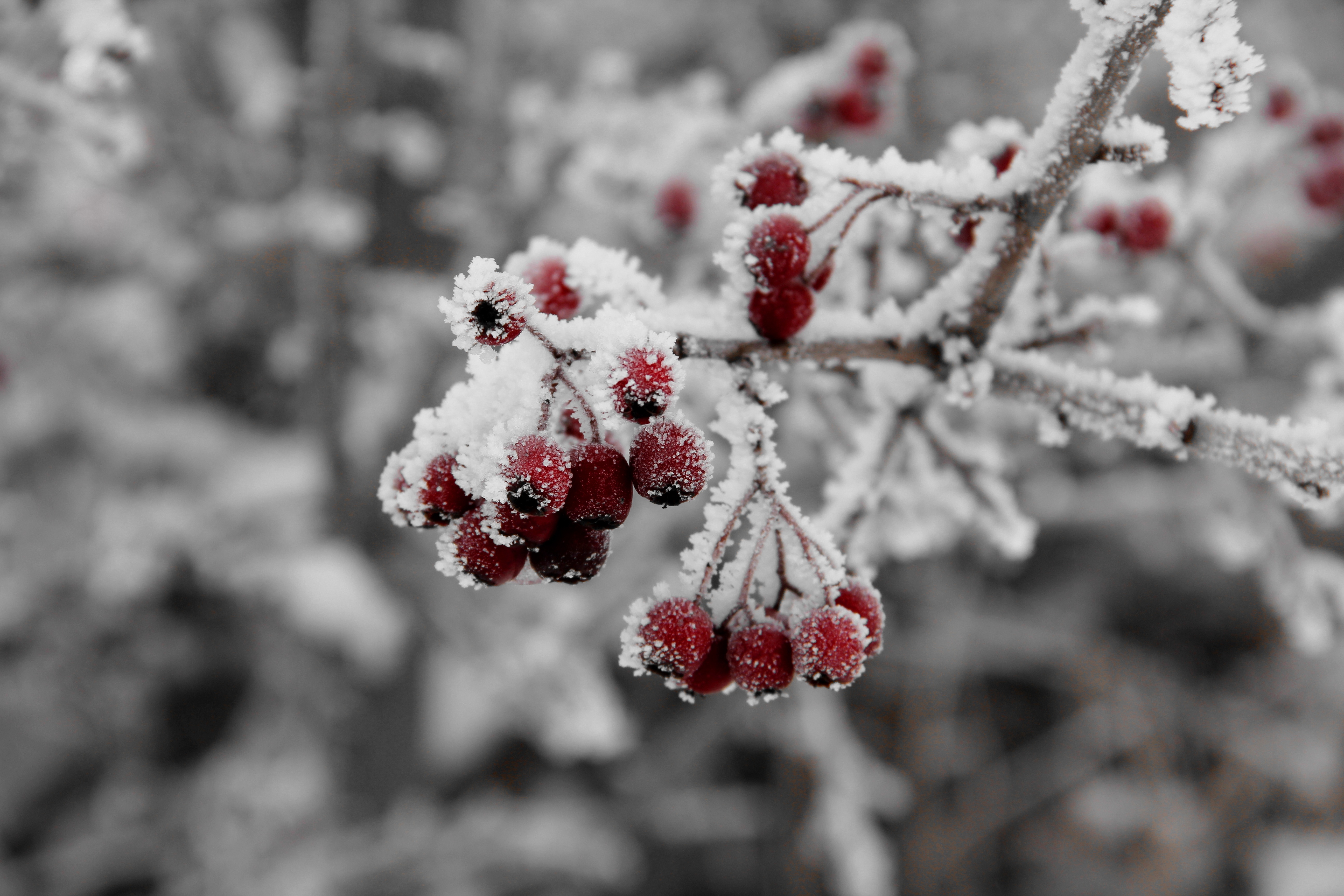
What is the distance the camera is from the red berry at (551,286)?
1.04m

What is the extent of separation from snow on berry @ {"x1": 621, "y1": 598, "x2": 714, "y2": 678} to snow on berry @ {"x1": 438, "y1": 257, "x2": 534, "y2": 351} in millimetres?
352

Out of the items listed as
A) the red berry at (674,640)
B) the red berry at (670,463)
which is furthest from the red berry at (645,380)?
the red berry at (674,640)

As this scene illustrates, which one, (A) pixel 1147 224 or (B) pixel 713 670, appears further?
(A) pixel 1147 224

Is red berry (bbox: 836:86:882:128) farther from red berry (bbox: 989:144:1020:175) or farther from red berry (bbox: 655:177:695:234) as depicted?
red berry (bbox: 989:144:1020:175)

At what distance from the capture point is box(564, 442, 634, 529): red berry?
0.84 metres

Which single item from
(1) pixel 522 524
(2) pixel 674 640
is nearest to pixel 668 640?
(2) pixel 674 640

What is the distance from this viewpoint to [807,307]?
96 centimetres

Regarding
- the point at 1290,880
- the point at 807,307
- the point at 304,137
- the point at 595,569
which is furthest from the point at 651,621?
the point at 1290,880

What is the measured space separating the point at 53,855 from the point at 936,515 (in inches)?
199

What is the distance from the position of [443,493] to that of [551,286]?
31cm

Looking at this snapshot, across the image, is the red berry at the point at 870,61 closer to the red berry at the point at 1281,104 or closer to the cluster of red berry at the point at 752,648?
the red berry at the point at 1281,104

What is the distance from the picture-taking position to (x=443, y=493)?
0.89 meters

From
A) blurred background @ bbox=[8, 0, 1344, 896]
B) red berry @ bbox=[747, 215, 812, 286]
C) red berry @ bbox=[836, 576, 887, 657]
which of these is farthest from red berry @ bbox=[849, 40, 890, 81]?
red berry @ bbox=[836, 576, 887, 657]

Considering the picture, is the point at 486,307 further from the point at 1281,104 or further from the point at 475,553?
the point at 1281,104
